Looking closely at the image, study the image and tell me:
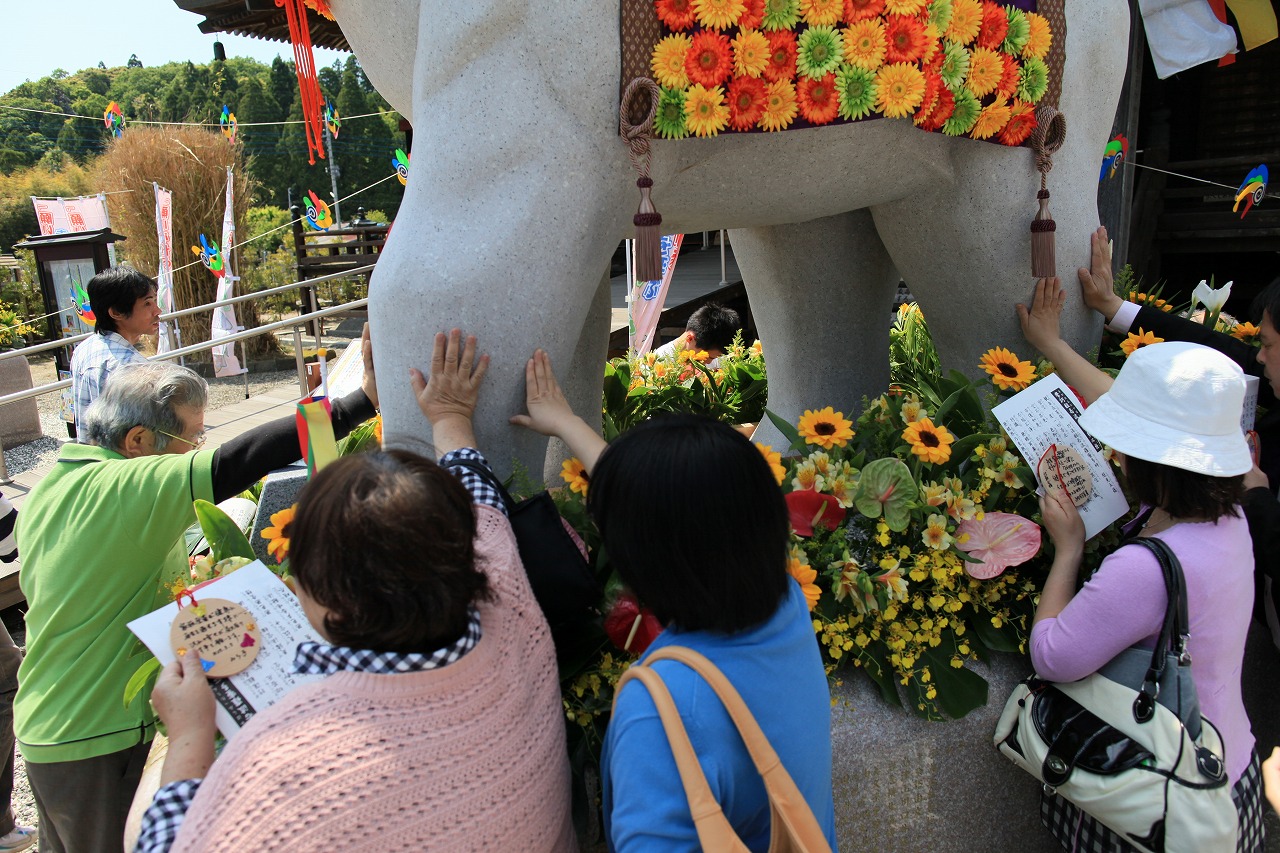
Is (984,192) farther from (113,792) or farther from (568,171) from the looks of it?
(113,792)

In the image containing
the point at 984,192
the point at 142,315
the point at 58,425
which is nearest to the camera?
the point at 984,192

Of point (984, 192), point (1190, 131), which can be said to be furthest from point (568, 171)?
point (1190, 131)

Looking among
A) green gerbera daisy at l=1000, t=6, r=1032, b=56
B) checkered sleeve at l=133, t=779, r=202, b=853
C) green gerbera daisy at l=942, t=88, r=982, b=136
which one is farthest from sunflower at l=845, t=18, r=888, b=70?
checkered sleeve at l=133, t=779, r=202, b=853

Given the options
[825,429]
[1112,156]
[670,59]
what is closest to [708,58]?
[670,59]

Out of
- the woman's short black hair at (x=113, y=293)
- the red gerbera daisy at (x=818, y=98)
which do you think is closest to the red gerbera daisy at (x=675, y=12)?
the red gerbera daisy at (x=818, y=98)

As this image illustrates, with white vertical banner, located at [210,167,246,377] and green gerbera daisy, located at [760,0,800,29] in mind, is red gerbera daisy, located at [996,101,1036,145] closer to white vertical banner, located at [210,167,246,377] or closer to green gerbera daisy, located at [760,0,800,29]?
green gerbera daisy, located at [760,0,800,29]

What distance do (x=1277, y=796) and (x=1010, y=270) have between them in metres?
1.10

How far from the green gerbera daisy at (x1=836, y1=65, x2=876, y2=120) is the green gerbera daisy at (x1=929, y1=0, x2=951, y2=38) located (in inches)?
6.8

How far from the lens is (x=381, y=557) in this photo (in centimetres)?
87

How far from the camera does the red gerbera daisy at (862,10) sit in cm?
161

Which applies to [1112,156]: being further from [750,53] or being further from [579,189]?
[579,189]

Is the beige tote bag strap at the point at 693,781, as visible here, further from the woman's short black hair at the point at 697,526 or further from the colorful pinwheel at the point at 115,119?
the colorful pinwheel at the point at 115,119

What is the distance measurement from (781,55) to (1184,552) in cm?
102

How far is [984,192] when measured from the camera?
1920mm
